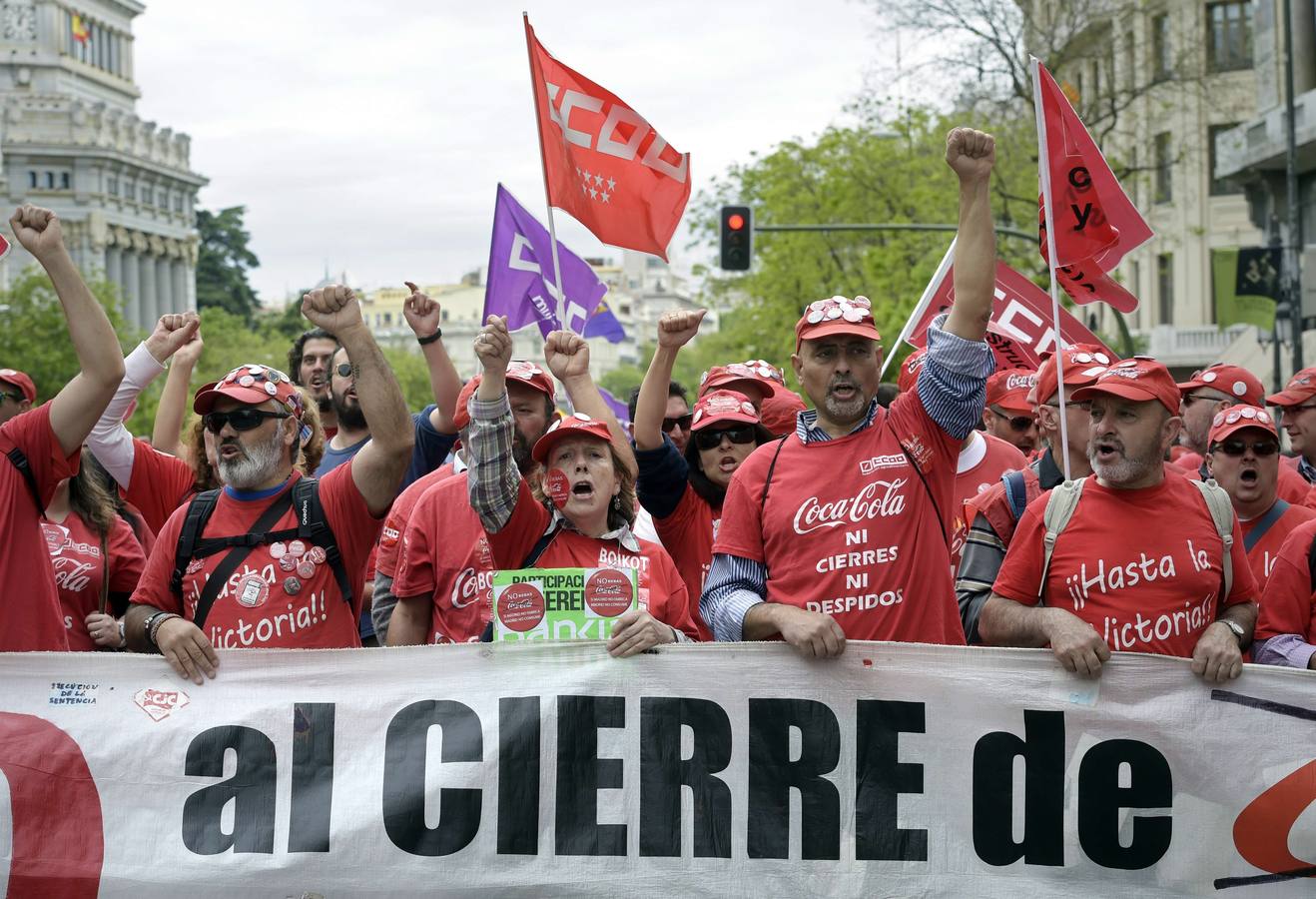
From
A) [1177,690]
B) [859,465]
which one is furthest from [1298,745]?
[859,465]

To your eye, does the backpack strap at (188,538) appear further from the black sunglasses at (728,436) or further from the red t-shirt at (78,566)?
the black sunglasses at (728,436)

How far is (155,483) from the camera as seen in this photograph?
6859 mm

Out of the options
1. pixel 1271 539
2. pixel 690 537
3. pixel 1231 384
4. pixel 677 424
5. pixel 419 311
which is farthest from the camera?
pixel 1231 384

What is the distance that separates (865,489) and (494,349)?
1185mm

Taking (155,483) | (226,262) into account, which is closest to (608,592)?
(155,483)

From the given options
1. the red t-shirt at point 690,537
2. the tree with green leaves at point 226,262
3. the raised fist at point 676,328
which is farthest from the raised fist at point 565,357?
the tree with green leaves at point 226,262

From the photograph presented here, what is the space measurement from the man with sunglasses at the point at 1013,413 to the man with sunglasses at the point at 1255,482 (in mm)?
1404

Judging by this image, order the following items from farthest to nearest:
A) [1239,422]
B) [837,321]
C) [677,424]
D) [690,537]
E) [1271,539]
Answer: [677,424], [690,537], [1239,422], [1271,539], [837,321]

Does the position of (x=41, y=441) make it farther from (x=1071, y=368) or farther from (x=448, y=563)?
(x=1071, y=368)

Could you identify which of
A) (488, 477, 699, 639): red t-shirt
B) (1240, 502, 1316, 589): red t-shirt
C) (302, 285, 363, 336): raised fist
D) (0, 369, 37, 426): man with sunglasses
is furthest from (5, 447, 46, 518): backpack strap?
(1240, 502, 1316, 589): red t-shirt

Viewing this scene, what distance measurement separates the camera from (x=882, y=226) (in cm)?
2464

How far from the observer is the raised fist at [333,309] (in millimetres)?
5102

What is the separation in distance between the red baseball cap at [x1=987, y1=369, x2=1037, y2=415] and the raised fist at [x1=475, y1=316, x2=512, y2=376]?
9.87 ft

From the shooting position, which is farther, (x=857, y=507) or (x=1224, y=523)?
(x=857, y=507)
